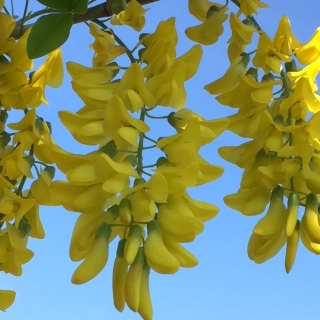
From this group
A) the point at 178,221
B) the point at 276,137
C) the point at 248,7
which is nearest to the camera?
the point at 178,221

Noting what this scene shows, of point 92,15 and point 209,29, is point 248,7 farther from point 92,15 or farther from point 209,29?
point 92,15

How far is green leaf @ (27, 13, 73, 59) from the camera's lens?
61 cm

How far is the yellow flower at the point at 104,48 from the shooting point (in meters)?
0.71

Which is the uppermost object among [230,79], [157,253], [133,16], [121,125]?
[133,16]

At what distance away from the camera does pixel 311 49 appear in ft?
2.19

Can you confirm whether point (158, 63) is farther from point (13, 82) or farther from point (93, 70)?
point (13, 82)

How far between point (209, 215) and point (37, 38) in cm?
24

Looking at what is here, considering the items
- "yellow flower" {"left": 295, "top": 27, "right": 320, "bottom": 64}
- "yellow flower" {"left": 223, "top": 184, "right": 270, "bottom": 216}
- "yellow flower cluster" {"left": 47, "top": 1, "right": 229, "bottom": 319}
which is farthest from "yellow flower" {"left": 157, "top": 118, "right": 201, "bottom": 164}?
"yellow flower" {"left": 295, "top": 27, "right": 320, "bottom": 64}

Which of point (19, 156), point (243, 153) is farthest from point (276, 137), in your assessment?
point (19, 156)

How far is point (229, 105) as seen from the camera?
66 cm

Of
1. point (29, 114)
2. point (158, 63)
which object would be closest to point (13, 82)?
point (29, 114)

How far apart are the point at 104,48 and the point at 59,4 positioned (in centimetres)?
13

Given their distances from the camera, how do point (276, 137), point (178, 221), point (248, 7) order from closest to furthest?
point (178, 221) → point (276, 137) → point (248, 7)

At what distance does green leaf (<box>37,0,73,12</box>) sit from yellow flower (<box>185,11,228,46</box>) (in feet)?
0.56
